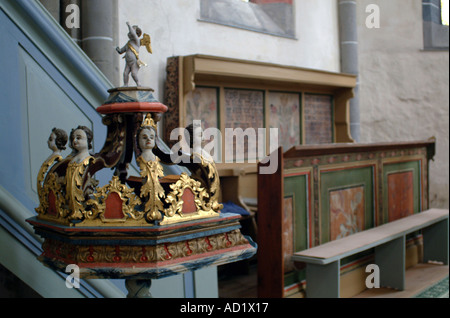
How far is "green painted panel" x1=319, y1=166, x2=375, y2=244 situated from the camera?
4.72 m

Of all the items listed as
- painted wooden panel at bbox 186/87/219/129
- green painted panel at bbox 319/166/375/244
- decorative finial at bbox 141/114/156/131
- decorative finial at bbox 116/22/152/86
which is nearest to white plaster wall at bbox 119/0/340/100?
painted wooden panel at bbox 186/87/219/129

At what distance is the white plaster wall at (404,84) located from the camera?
906cm

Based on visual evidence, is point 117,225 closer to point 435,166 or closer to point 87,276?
point 87,276

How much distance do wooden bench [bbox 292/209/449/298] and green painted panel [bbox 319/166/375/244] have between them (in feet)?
0.43

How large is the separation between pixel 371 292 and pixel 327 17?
4.13m

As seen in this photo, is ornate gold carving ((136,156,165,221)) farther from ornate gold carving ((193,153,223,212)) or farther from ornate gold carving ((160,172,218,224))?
ornate gold carving ((193,153,223,212))

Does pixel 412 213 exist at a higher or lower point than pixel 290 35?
lower

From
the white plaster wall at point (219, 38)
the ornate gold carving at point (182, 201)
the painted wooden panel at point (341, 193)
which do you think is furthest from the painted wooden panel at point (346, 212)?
the ornate gold carving at point (182, 201)

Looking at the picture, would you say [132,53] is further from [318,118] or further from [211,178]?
[318,118]

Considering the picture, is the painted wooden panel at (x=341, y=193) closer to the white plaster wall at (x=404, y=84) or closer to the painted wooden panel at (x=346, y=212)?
the painted wooden panel at (x=346, y=212)

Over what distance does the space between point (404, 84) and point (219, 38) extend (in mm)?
4529

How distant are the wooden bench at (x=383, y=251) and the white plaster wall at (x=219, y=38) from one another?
2179mm

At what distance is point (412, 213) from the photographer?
6.25 m
